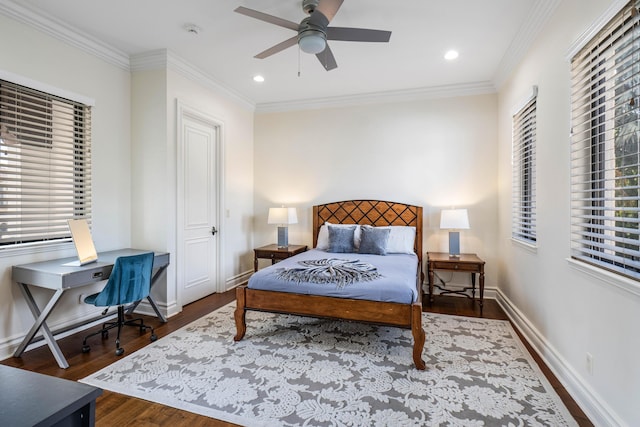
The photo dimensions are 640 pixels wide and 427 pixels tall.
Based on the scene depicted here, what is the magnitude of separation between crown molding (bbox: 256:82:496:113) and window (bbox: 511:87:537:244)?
37.6 inches

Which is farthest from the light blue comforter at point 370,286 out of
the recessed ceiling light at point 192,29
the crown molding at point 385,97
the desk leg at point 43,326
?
the crown molding at point 385,97

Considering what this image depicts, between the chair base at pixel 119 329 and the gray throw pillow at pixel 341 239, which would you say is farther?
the gray throw pillow at pixel 341 239

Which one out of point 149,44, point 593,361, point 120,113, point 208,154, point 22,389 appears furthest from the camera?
point 208,154

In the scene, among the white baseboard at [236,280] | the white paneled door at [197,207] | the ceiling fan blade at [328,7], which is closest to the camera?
the ceiling fan blade at [328,7]

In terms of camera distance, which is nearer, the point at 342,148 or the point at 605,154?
the point at 605,154

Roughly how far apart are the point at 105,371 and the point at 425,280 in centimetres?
392

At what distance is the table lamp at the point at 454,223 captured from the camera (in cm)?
410

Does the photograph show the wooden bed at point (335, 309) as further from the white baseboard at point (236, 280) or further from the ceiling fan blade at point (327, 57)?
the ceiling fan blade at point (327, 57)

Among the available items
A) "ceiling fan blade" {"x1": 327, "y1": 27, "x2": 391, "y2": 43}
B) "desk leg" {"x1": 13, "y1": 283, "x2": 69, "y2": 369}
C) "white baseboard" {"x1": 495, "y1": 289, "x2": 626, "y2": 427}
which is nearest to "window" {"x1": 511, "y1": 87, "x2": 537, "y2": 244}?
"white baseboard" {"x1": 495, "y1": 289, "x2": 626, "y2": 427}

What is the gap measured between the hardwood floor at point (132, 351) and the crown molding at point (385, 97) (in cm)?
289

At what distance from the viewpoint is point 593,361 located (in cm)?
196

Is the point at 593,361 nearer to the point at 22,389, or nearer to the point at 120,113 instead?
the point at 22,389

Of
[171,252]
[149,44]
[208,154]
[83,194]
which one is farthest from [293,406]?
[149,44]

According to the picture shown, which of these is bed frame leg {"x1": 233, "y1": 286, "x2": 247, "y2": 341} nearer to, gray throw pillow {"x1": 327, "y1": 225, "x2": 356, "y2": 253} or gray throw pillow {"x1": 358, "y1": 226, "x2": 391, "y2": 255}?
gray throw pillow {"x1": 327, "y1": 225, "x2": 356, "y2": 253}
